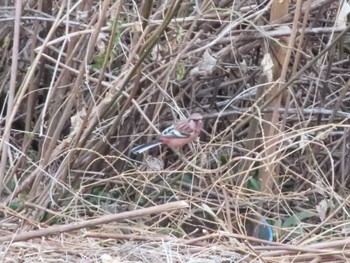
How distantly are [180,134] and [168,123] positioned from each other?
44cm

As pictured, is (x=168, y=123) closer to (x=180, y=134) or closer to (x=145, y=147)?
(x=145, y=147)

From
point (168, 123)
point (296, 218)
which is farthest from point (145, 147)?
point (296, 218)

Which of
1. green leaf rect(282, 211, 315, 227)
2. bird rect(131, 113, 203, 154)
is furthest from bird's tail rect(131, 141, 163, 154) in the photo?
green leaf rect(282, 211, 315, 227)

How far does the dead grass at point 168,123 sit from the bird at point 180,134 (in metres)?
0.05

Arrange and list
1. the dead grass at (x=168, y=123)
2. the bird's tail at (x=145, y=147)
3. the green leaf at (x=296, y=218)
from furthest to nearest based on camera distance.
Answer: the bird's tail at (x=145, y=147) → the green leaf at (x=296, y=218) → the dead grass at (x=168, y=123)

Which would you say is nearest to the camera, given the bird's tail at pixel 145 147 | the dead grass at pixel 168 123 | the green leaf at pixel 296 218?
the dead grass at pixel 168 123

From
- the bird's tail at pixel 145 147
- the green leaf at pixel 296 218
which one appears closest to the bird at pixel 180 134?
the bird's tail at pixel 145 147

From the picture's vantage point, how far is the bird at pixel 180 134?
2994mm

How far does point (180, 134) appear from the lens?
301 centimetres

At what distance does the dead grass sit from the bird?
5 cm

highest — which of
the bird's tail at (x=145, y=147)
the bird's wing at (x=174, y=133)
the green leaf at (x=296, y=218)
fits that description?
the bird's wing at (x=174, y=133)

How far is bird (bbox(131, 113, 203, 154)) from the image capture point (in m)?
2.99

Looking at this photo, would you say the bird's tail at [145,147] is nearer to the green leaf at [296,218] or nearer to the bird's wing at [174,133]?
the bird's wing at [174,133]

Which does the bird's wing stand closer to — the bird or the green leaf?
the bird
